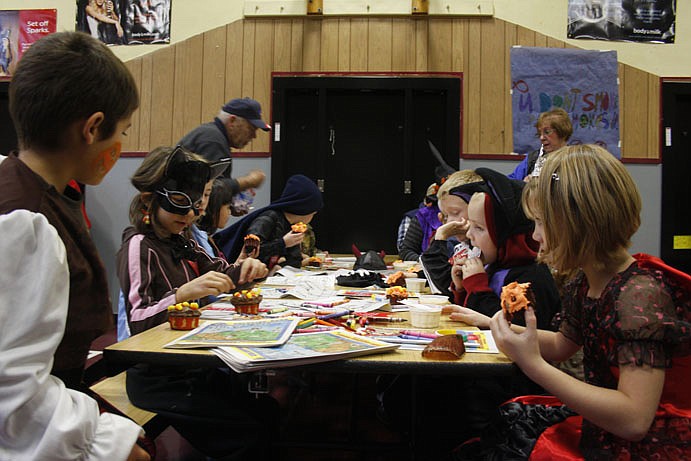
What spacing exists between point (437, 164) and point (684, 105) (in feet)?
8.88

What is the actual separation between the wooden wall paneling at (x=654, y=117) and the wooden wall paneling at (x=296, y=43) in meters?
3.72

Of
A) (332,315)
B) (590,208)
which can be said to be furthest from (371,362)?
(590,208)

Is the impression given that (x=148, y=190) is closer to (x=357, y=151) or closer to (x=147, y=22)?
(x=357, y=151)

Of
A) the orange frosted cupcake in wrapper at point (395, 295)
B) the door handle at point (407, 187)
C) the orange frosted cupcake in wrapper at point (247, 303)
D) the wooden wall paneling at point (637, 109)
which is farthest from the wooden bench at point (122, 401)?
the wooden wall paneling at point (637, 109)

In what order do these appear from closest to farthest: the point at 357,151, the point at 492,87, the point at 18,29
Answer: the point at 492,87, the point at 357,151, the point at 18,29

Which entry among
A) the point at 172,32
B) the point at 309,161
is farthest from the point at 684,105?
the point at 172,32

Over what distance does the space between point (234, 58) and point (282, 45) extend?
21.7 inches

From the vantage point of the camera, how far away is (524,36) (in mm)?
6016

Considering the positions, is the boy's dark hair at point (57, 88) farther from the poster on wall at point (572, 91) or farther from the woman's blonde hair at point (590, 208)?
the poster on wall at point (572, 91)

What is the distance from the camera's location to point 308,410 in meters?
3.43

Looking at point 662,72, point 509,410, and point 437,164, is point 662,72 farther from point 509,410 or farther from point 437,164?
point 509,410

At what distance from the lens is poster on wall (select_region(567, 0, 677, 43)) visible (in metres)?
5.97

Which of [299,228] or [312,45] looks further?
[312,45]

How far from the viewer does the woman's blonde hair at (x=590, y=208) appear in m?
1.31
